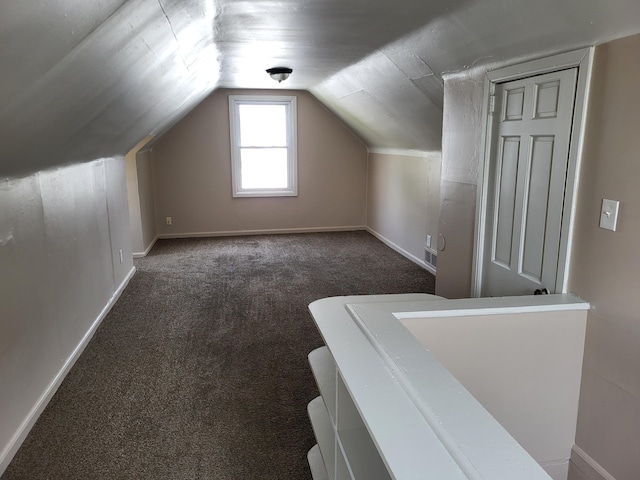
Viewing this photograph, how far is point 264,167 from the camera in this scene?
22.0ft

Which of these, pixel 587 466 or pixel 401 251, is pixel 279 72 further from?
pixel 587 466

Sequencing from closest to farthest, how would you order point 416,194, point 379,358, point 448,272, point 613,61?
1. point 379,358
2. point 613,61
3. point 448,272
4. point 416,194

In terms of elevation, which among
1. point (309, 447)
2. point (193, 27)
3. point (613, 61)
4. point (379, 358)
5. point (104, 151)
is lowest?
point (309, 447)

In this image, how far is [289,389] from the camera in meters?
2.65

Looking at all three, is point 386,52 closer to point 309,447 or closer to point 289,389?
point 289,389

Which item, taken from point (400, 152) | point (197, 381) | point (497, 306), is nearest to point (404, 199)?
point (400, 152)

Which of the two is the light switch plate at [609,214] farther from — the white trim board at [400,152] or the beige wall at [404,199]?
the white trim board at [400,152]

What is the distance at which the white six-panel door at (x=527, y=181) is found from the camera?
80.2 inches

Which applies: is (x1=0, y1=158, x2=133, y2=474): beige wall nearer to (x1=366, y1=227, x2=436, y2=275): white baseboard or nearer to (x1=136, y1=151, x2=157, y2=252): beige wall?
(x1=136, y1=151, x2=157, y2=252): beige wall

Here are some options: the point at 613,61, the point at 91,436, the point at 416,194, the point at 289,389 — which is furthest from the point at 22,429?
the point at 416,194

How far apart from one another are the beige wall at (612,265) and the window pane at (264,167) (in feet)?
16.9

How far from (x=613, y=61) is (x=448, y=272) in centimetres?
166

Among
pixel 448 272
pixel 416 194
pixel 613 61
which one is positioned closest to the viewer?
pixel 613 61

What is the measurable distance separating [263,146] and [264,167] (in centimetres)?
30
